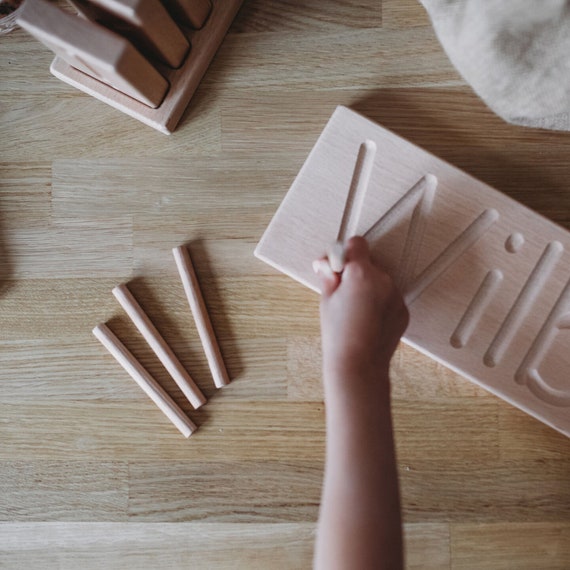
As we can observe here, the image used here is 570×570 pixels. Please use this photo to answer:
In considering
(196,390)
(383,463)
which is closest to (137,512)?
(196,390)

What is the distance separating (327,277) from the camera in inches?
17.0

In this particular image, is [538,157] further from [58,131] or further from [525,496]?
[58,131]

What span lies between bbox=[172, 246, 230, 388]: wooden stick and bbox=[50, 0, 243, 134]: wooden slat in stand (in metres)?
0.11

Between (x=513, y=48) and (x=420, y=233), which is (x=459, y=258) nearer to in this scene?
(x=420, y=233)

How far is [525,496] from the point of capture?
471 mm

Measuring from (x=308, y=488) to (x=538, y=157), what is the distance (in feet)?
1.05

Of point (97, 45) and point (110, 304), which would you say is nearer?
point (97, 45)

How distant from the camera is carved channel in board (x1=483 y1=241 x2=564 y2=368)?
1.47 feet

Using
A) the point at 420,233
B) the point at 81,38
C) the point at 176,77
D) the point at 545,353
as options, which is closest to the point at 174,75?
the point at 176,77

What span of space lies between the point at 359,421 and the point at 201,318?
0.16 meters

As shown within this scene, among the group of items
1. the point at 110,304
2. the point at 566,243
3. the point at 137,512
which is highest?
the point at 566,243

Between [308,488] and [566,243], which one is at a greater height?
[566,243]

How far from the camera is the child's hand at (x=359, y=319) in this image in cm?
41

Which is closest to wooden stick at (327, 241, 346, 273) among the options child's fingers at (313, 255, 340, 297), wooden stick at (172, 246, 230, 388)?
child's fingers at (313, 255, 340, 297)
